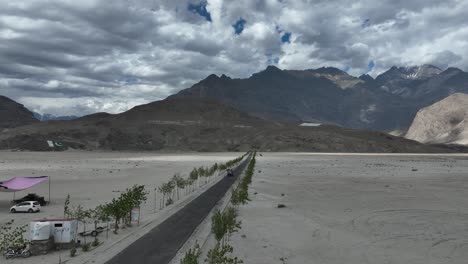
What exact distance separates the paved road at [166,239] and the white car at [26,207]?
1140cm

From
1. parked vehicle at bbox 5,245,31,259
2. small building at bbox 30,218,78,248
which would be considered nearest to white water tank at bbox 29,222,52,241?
small building at bbox 30,218,78,248

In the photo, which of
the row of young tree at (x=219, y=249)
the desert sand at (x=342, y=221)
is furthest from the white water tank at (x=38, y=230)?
the row of young tree at (x=219, y=249)

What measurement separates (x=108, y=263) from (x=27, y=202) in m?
17.4

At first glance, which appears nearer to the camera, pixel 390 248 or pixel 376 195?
pixel 390 248

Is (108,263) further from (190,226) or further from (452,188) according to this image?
(452,188)

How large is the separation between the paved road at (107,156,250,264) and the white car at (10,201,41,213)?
1140 cm

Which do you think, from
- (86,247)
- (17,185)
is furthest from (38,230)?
(17,185)

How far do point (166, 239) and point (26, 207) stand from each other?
614 inches

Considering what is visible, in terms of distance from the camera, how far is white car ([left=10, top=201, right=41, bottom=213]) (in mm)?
33219

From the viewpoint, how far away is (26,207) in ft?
109

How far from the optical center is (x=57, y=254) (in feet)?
70.8

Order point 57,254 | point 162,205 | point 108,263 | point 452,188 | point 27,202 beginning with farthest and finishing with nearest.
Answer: point 452,188, point 162,205, point 27,202, point 57,254, point 108,263

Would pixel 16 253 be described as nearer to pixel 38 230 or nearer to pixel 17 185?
pixel 38 230

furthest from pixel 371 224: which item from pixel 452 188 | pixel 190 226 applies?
pixel 452 188
